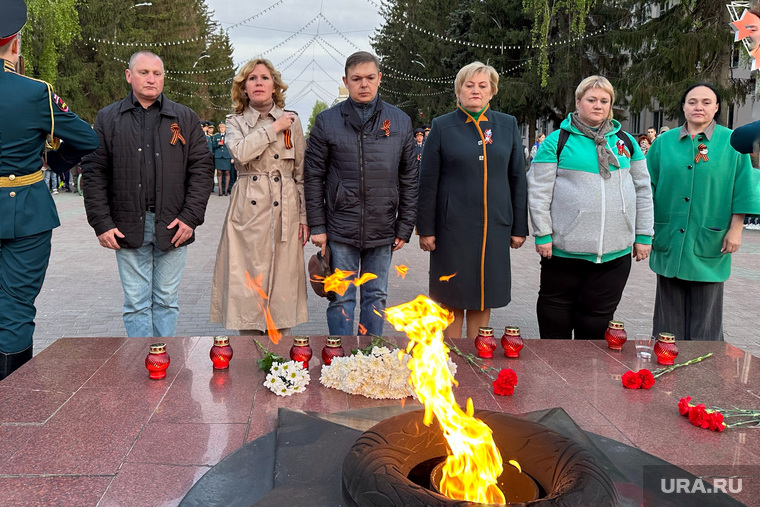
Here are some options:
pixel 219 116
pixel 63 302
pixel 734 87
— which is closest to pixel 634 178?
pixel 63 302

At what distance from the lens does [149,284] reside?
455 centimetres

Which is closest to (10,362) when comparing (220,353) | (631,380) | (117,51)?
(220,353)

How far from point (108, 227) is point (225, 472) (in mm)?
2374

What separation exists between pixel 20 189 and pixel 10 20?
939mm

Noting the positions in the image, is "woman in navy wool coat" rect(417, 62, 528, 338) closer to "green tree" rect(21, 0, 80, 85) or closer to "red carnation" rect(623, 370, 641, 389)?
"red carnation" rect(623, 370, 641, 389)

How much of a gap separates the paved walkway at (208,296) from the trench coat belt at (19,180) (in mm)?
1945

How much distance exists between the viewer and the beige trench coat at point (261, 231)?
14.9 ft

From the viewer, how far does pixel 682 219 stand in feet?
Result: 14.9

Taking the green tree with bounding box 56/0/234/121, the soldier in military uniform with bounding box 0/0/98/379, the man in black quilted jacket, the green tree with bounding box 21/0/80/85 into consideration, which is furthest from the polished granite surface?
the green tree with bounding box 56/0/234/121

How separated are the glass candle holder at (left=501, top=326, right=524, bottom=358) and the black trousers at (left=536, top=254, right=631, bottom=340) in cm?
78

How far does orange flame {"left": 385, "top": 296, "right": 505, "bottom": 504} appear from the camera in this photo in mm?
2182

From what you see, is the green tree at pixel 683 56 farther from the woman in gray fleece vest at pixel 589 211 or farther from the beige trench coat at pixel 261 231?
the beige trench coat at pixel 261 231

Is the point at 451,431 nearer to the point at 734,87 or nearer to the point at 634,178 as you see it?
the point at 634,178

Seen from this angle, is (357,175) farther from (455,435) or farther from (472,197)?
(455,435)
